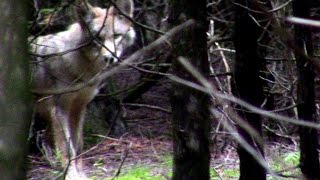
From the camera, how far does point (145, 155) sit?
27.6ft

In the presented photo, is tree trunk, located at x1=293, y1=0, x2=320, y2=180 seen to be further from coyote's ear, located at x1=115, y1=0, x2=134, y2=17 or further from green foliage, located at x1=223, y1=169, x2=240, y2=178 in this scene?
coyote's ear, located at x1=115, y1=0, x2=134, y2=17

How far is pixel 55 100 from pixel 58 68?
42cm

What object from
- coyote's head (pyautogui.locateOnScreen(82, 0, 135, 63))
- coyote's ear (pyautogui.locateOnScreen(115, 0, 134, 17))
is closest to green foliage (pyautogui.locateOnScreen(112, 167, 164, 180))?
coyote's head (pyautogui.locateOnScreen(82, 0, 135, 63))

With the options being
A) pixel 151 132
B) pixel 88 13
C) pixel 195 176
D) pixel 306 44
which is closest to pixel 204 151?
pixel 195 176

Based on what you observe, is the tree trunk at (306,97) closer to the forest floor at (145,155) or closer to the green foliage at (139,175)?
the forest floor at (145,155)

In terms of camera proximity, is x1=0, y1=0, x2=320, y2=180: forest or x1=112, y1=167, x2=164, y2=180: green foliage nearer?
x1=0, y1=0, x2=320, y2=180: forest

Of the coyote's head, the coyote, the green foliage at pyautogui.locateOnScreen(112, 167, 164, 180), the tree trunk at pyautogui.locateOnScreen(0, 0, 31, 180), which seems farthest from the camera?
the coyote

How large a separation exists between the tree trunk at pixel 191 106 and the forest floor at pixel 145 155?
1401 millimetres

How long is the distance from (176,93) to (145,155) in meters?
4.62

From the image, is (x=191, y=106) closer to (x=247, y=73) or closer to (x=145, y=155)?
(x=247, y=73)

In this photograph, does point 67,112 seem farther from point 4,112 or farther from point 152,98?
point 4,112

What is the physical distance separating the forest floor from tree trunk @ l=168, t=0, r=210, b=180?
4.60 ft

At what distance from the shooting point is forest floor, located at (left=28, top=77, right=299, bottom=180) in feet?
21.6

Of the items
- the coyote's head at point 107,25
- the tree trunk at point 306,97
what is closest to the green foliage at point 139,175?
the coyote's head at point 107,25
